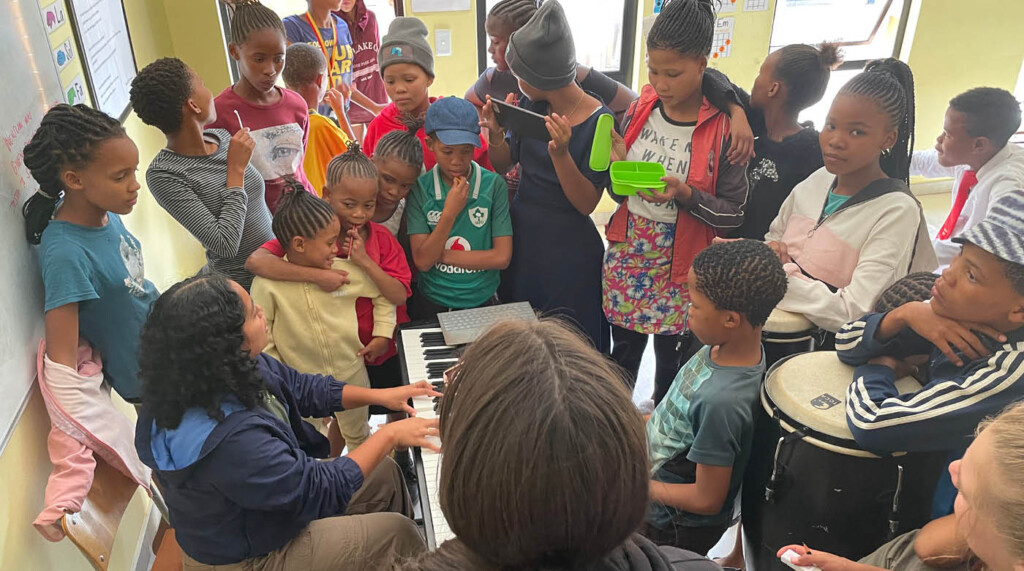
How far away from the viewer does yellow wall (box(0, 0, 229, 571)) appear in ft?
4.81

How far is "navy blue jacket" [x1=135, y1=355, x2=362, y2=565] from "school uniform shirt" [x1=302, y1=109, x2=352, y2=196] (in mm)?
1565

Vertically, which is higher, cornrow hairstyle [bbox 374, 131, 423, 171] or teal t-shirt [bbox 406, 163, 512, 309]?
cornrow hairstyle [bbox 374, 131, 423, 171]

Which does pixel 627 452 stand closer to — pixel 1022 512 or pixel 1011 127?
pixel 1022 512

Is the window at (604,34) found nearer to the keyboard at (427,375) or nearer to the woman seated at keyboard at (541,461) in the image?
the keyboard at (427,375)

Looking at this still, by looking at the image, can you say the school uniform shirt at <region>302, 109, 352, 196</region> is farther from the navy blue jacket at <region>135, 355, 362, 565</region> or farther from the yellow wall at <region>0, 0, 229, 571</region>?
the navy blue jacket at <region>135, 355, 362, 565</region>

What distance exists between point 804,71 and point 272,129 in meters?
2.07

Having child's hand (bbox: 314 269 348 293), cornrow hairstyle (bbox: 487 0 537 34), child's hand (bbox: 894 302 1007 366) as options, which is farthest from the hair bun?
child's hand (bbox: 314 269 348 293)

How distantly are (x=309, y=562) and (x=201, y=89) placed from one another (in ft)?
5.11

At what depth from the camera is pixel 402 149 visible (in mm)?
2184

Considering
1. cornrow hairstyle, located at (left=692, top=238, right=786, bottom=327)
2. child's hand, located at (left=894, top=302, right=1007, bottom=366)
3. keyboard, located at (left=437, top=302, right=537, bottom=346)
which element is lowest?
keyboard, located at (left=437, top=302, right=537, bottom=346)

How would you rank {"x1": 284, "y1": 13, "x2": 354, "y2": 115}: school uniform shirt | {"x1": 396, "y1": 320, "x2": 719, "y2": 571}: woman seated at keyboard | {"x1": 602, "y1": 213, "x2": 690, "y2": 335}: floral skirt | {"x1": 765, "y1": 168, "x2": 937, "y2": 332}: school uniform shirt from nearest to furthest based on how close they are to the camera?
{"x1": 396, "y1": 320, "x2": 719, "y2": 571}: woman seated at keyboard → {"x1": 765, "y1": 168, "x2": 937, "y2": 332}: school uniform shirt → {"x1": 602, "y1": 213, "x2": 690, "y2": 335}: floral skirt → {"x1": 284, "y1": 13, "x2": 354, "y2": 115}: school uniform shirt

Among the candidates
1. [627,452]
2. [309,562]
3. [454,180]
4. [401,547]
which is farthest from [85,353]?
[627,452]

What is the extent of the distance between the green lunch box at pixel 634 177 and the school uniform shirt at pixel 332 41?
76.4 inches

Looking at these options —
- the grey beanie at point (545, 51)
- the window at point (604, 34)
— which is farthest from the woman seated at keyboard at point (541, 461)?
the window at point (604, 34)
